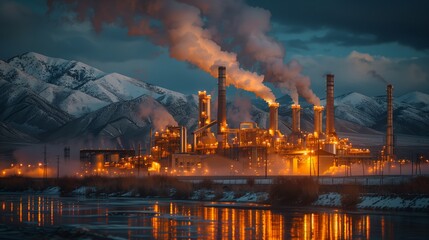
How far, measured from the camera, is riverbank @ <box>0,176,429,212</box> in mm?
54344

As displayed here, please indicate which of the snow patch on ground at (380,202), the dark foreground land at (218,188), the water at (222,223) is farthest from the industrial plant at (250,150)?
the water at (222,223)

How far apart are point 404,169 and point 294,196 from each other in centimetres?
6000

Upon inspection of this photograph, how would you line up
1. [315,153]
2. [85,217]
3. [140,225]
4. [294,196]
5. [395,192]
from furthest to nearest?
[315,153], [294,196], [395,192], [85,217], [140,225]

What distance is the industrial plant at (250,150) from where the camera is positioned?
113 meters

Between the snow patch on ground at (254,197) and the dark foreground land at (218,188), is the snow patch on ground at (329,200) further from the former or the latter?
the snow patch on ground at (254,197)

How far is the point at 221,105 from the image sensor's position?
11975cm

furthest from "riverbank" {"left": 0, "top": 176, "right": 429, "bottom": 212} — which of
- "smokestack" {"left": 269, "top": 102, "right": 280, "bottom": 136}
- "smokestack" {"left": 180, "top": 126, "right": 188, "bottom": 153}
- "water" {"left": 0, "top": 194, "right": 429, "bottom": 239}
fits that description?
"smokestack" {"left": 269, "top": 102, "right": 280, "bottom": 136}

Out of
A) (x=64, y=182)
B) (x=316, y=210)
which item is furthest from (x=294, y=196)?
(x=64, y=182)

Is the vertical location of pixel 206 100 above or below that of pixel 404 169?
above

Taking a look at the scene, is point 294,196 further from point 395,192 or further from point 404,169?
point 404,169

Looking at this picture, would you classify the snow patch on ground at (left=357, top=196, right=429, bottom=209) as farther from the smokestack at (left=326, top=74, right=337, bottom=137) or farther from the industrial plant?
the smokestack at (left=326, top=74, right=337, bottom=137)

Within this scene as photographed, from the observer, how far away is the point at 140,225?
40875mm

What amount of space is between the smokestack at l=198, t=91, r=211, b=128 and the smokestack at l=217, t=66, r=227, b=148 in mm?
7858

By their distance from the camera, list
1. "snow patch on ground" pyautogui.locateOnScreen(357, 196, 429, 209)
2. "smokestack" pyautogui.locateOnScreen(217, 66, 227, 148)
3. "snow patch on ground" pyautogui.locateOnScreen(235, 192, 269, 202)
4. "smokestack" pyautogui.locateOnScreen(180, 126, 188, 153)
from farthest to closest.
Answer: "smokestack" pyautogui.locateOnScreen(180, 126, 188, 153)
"smokestack" pyautogui.locateOnScreen(217, 66, 227, 148)
"snow patch on ground" pyautogui.locateOnScreen(235, 192, 269, 202)
"snow patch on ground" pyautogui.locateOnScreen(357, 196, 429, 209)
